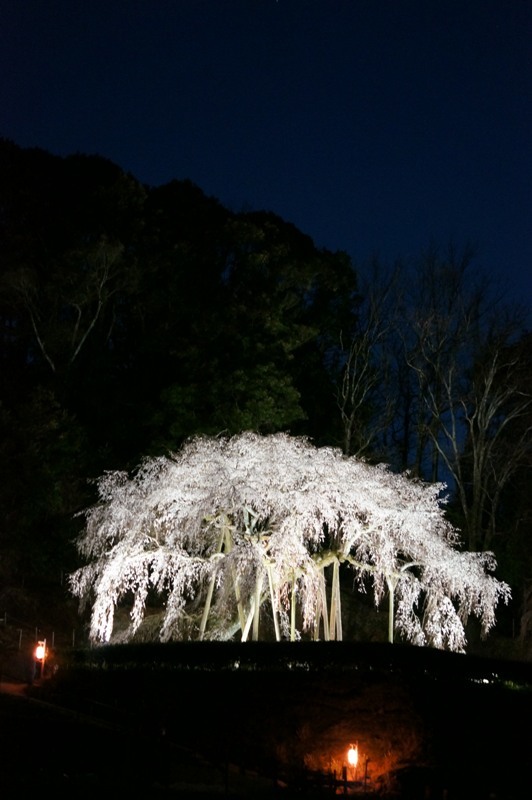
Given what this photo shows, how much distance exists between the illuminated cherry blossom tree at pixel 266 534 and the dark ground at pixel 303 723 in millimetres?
2338

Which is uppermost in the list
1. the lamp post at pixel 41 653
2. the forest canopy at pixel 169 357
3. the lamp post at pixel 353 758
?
the forest canopy at pixel 169 357

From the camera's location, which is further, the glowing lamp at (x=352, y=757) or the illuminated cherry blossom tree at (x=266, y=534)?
the illuminated cherry blossom tree at (x=266, y=534)

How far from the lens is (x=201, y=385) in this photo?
24500 mm

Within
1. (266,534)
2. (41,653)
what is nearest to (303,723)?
(266,534)

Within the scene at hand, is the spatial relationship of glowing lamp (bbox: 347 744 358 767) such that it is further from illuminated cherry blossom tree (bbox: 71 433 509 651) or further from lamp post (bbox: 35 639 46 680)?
lamp post (bbox: 35 639 46 680)

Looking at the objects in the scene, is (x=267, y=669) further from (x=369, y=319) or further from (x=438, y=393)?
(x=369, y=319)

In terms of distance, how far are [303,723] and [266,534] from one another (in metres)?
4.43

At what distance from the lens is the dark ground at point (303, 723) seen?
12562mm

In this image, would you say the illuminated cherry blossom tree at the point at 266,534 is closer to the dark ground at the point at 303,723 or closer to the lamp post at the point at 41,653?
the lamp post at the point at 41,653

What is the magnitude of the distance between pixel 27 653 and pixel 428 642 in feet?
28.4

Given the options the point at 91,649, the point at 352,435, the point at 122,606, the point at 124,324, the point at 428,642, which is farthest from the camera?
the point at 352,435

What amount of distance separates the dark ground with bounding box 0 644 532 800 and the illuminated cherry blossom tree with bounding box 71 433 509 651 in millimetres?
2338

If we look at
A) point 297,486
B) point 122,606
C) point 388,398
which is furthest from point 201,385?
point 388,398

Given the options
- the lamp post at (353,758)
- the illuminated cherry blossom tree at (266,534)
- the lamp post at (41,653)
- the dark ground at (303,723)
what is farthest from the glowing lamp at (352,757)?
the lamp post at (41,653)
